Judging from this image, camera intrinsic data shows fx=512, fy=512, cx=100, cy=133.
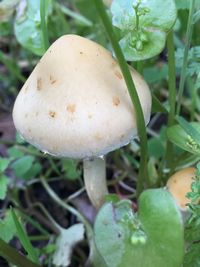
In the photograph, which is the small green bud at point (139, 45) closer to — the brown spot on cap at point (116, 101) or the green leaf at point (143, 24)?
the green leaf at point (143, 24)

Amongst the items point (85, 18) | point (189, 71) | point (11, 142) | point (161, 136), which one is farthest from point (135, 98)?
point (85, 18)

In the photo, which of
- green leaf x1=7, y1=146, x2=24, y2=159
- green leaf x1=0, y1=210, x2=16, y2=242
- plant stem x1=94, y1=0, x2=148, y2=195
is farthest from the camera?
green leaf x1=7, y1=146, x2=24, y2=159

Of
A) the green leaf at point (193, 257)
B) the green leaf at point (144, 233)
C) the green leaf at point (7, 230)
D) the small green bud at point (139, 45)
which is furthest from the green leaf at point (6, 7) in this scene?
the green leaf at point (193, 257)

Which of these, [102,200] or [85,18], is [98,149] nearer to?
[102,200]

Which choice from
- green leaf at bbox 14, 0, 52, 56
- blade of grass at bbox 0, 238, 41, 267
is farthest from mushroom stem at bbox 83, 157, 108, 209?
green leaf at bbox 14, 0, 52, 56

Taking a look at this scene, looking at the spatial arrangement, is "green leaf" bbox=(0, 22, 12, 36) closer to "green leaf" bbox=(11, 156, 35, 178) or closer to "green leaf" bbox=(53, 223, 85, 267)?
"green leaf" bbox=(11, 156, 35, 178)
